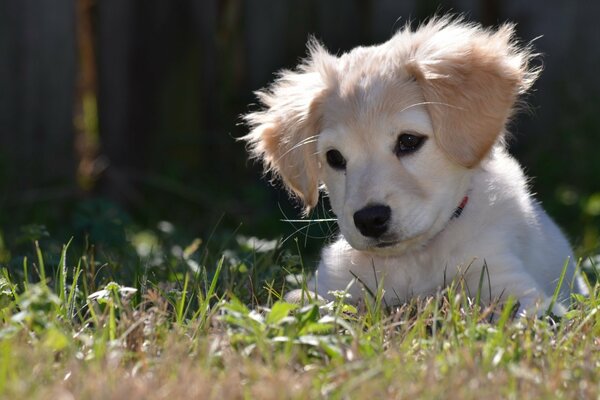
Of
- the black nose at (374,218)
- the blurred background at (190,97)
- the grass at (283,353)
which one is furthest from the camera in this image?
the blurred background at (190,97)

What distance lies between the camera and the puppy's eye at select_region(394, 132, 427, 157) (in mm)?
3834

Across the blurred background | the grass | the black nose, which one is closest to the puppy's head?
the black nose

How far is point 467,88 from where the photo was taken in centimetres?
394

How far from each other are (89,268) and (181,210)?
2.62 m

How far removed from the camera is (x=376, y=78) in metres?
3.95

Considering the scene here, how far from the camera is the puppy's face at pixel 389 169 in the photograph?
12.1ft

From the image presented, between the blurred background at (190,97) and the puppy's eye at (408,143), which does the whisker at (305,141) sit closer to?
the puppy's eye at (408,143)

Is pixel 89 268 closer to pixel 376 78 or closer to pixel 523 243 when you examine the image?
pixel 376 78

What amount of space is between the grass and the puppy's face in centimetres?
41

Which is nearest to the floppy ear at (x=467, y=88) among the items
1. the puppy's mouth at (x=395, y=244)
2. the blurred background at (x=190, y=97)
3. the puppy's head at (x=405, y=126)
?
the puppy's head at (x=405, y=126)

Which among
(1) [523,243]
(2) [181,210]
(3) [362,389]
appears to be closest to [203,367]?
(3) [362,389]

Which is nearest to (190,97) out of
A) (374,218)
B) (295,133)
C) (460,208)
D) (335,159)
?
(295,133)

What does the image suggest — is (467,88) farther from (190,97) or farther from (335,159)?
(190,97)

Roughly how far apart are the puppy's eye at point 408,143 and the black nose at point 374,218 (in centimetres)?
27
